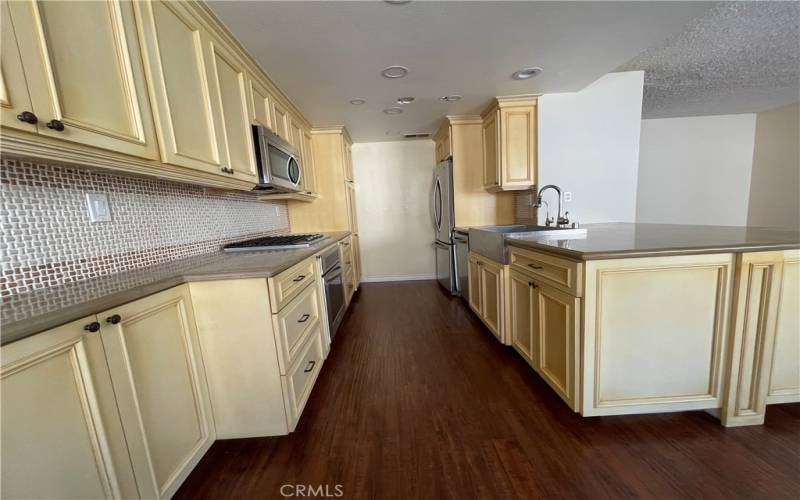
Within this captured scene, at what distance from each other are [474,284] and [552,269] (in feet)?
4.44

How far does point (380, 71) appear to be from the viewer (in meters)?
2.10

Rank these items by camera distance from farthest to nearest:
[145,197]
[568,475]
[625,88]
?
[625,88], [145,197], [568,475]

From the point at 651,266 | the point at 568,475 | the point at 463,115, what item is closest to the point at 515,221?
the point at 463,115

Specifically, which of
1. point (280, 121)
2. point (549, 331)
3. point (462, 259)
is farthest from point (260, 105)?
point (549, 331)

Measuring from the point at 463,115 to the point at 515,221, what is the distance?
1.43m

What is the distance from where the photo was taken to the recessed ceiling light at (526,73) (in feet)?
7.19

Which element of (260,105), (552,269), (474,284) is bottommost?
(474,284)

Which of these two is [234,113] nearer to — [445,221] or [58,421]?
[58,421]

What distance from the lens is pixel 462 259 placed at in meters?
3.17

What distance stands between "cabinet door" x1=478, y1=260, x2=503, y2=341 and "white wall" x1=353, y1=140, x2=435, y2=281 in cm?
203

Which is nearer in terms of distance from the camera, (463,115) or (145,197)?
(145,197)

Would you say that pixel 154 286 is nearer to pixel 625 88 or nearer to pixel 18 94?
pixel 18 94

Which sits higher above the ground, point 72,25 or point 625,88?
point 625,88

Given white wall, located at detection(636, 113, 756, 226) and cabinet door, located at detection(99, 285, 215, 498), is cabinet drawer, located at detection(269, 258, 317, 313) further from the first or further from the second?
white wall, located at detection(636, 113, 756, 226)
